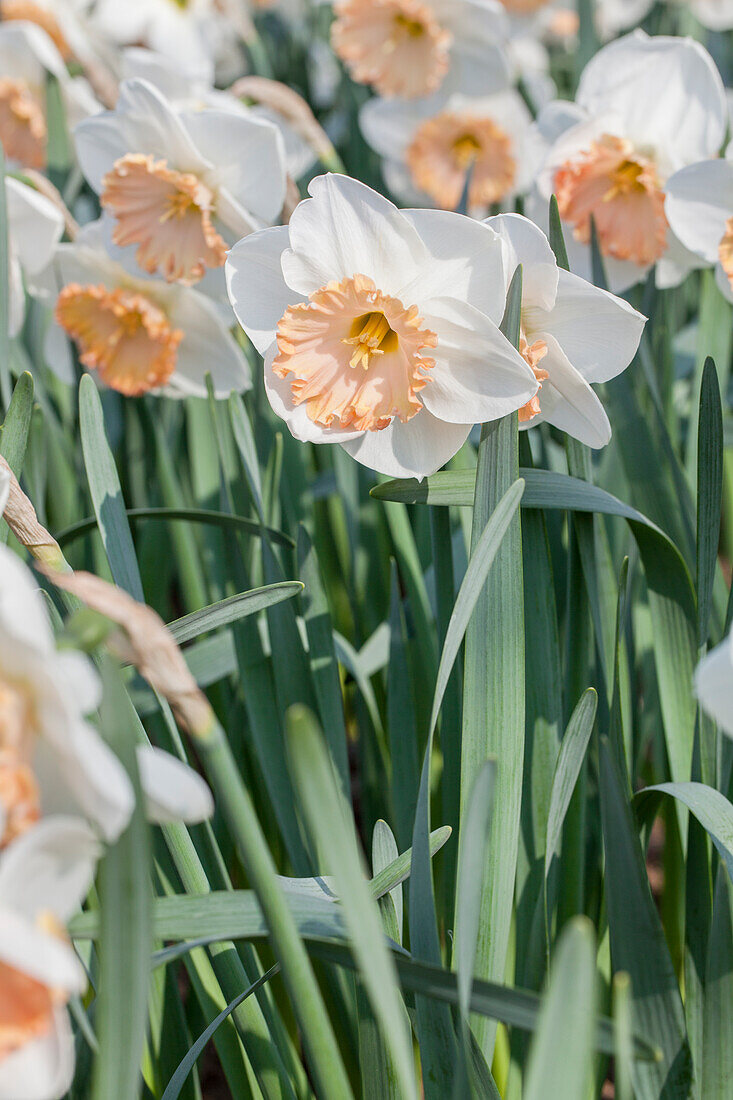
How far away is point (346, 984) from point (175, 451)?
3.16 feet

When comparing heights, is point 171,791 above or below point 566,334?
below

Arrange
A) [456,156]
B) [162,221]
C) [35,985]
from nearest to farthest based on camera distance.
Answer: [35,985] → [162,221] → [456,156]

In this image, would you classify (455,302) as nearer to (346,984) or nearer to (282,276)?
(282,276)

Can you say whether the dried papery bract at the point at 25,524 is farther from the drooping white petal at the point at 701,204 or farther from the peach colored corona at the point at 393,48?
the peach colored corona at the point at 393,48

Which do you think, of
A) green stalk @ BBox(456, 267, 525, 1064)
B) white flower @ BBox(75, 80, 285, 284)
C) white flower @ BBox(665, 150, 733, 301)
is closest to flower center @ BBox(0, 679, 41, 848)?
green stalk @ BBox(456, 267, 525, 1064)

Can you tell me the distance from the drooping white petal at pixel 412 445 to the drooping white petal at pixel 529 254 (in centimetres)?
13

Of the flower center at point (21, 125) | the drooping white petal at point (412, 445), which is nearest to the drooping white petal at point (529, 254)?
the drooping white petal at point (412, 445)

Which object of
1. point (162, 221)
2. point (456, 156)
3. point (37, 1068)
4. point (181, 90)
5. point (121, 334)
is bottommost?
point (37, 1068)

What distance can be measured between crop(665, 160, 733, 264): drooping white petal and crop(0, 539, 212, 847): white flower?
875 mm

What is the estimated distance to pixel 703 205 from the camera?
41.4 inches

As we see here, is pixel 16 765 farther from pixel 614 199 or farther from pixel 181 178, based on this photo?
pixel 614 199

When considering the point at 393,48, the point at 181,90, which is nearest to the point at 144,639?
the point at 181,90

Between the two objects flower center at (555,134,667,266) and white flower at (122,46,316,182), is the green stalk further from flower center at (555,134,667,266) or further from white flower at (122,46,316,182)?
white flower at (122,46,316,182)

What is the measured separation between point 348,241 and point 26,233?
1.98 feet
